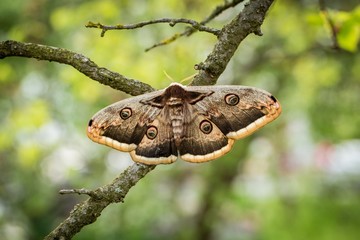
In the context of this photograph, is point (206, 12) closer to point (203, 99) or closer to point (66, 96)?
point (66, 96)

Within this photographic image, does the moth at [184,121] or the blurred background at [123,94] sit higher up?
the blurred background at [123,94]

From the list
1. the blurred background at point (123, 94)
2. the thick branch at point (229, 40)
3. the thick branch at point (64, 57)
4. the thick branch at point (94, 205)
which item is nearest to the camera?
the thick branch at point (94, 205)

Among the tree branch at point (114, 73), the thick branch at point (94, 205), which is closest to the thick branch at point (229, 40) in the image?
the tree branch at point (114, 73)

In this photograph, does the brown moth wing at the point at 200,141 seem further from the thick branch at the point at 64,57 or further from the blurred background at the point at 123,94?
the blurred background at the point at 123,94

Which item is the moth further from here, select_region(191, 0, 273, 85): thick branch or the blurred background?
the blurred background

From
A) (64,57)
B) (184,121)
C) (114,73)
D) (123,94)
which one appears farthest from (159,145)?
(123,94)


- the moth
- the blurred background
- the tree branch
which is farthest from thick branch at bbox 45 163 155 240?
the blurred background
